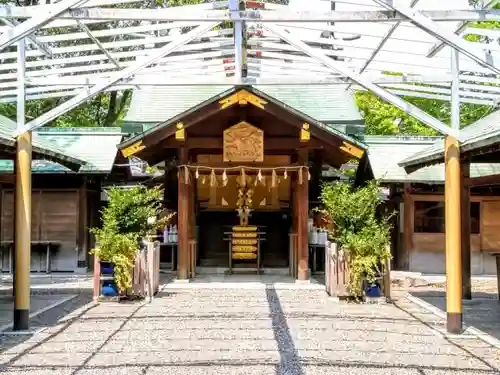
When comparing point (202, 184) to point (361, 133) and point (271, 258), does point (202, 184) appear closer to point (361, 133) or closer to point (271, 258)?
point (271, 258)

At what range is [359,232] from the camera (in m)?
11.0

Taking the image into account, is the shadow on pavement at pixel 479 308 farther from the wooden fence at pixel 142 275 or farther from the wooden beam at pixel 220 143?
the wooden fence at pixel 142 275

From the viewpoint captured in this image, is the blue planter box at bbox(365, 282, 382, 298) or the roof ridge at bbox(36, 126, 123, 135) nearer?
the blue planter box at bbox(365, 282, 382, 298)

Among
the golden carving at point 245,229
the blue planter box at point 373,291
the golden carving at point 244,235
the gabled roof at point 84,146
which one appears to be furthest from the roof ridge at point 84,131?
the blue planter box at point 373,291

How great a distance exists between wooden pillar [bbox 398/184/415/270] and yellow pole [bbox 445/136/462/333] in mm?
7439

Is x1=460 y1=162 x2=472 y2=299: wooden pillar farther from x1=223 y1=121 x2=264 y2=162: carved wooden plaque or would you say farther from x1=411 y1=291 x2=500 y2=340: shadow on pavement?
x1=223 y1=121 x2=264 y2=162: carved wooden plaque

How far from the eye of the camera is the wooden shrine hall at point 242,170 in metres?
13.2

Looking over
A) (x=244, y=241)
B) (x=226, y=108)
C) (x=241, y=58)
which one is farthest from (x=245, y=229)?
(x=241, y=58)

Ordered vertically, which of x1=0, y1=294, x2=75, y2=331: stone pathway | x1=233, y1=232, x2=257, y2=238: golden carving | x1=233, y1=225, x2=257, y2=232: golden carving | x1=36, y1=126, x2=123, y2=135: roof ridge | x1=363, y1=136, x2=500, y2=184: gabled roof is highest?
x1=36, y1=126, x2=123, y2=135: roof ridge

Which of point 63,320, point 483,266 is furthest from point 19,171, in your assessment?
point 483,266

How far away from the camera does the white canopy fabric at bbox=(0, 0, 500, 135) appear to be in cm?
633

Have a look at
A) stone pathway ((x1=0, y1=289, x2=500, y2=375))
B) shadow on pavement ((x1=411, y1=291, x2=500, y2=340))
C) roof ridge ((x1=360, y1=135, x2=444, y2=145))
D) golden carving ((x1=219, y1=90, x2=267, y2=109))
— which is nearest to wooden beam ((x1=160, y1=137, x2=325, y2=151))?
golden carving ((x1=219, y1=90, x2=267, y2=109))

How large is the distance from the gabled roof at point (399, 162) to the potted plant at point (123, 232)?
5.41 metres

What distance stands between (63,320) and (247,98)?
595 cm
